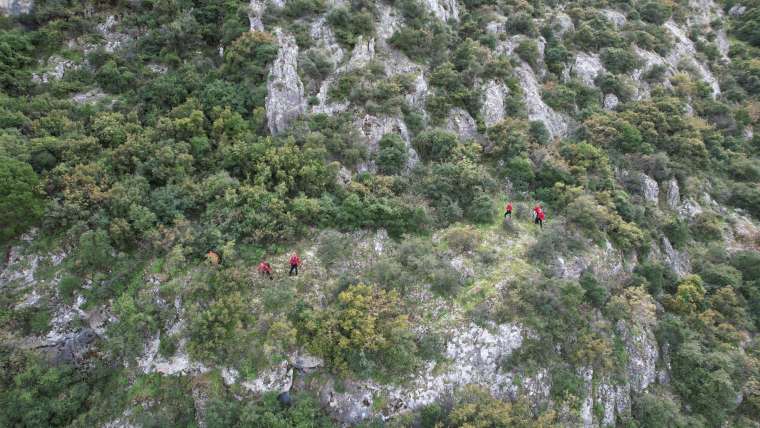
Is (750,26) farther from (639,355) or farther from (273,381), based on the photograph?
(273,381)

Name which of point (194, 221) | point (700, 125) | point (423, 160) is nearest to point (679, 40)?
point (700, 125)

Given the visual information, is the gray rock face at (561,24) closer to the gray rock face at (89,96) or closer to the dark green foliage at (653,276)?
the dark green foliage at (653,276)

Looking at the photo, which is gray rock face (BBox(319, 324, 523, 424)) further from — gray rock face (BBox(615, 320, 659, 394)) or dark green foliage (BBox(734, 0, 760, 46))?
dark green foliage (BBox(734, 0, 760, 46))

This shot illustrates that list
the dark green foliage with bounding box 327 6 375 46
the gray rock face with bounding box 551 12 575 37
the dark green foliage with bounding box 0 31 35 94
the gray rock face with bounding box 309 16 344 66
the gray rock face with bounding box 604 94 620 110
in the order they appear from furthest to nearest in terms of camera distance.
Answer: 1. the gray rock face with bounding box 551 12 575 37
2. the gray rock face with bounding box 604 94 620 110
3. the dark green foliage with bounding box 327 6 375 46
4. the gray rock face with bounding box 309 16 344 66
5. the dark green foliage with bounding box 0 31 35 94

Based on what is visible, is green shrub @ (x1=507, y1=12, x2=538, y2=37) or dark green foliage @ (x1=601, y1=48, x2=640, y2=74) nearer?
green shrub @ (x1=507, y1=12, x2=538, y2=37)

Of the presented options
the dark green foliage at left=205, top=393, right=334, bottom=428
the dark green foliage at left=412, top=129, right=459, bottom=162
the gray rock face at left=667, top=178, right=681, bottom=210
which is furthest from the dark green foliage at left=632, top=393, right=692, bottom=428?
the dark green foliage at left=412, top=129, right=459, bottom=162

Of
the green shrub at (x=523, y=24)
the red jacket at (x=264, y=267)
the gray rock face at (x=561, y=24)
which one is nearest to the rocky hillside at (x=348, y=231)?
the red jacket at (x=264, y=267)
